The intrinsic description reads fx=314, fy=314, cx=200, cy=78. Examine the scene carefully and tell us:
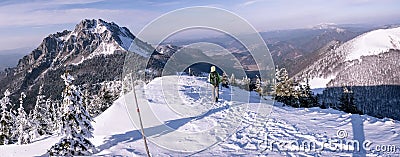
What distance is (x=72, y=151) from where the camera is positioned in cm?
1388

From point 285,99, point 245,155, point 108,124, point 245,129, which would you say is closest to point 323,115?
point 245,129

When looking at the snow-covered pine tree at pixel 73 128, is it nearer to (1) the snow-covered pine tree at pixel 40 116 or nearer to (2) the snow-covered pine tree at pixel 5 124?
(2) the snow-covered pine tree at pixel 5 124

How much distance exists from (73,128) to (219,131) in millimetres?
6882

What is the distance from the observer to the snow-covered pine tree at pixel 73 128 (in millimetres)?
13680

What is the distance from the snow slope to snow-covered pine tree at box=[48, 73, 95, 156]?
690 millimetres

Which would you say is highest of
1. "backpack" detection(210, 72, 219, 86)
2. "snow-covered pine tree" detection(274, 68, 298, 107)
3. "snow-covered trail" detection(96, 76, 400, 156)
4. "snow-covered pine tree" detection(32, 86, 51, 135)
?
"backpack" detection(210, 72, 219, 86)

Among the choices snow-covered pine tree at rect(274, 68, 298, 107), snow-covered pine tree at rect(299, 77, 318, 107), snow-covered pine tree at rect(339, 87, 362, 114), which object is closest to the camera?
snow-covered pine tree at rect(274, 68, 298, 107)

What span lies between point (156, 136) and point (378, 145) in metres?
9.50

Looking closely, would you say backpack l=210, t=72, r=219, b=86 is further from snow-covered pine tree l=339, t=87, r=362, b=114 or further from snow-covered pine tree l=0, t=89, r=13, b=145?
snow-covered pine tree l=339, t=87, r=362, b=114

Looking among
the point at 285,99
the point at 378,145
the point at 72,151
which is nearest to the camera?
the point at 378,145

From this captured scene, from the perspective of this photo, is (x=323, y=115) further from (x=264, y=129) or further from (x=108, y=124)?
(x=108, y=124)

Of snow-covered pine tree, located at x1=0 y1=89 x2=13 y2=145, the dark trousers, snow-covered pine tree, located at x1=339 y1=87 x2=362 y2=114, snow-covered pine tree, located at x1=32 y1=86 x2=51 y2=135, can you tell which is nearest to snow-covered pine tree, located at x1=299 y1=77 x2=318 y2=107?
snow-covered pine tree, located at x1=339 y1=87 x2=362 y2=114

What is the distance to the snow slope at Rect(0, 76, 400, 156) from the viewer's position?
1267 centimetres

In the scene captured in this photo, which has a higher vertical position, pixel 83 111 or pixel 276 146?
pixel 83 111
